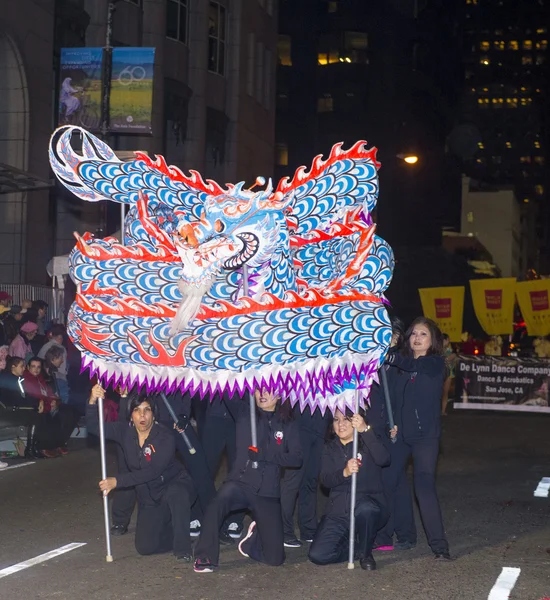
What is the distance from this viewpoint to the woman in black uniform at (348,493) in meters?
7.49

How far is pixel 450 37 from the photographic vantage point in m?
68.6

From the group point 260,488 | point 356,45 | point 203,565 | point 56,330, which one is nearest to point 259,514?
point 260,488

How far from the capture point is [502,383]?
67.6 feet

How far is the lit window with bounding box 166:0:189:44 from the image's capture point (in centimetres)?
2930

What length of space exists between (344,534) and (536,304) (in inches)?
705

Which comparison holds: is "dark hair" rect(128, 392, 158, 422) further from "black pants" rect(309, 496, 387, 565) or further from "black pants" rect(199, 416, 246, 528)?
"black pants" rect(309, 496, 387, 565)

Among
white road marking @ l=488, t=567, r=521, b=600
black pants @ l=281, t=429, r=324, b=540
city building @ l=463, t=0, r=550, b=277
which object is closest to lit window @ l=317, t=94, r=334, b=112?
black pants @ l=281, t=429, r=324, b=540

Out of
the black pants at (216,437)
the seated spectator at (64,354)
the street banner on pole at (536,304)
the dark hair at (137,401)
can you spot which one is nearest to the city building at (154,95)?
the seated spectator at (64,354)

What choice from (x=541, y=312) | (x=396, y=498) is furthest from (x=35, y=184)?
(x=541, y=312)

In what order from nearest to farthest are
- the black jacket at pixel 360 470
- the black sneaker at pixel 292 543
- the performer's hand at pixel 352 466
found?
the performer's hand at pixel 352 466 → the black jacket at pixel 360 470 → the black sneaker at pixel 292 543

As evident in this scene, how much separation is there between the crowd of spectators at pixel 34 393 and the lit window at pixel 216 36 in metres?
18.2

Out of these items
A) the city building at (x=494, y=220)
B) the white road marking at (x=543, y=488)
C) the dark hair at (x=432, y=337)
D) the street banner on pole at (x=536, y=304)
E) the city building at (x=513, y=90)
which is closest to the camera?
the dark hair at (x=432, y=337)

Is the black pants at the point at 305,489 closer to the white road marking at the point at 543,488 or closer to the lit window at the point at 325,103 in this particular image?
the white road marking at the point at 543,488

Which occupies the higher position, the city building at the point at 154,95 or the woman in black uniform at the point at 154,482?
the city building at the point at 154,95
